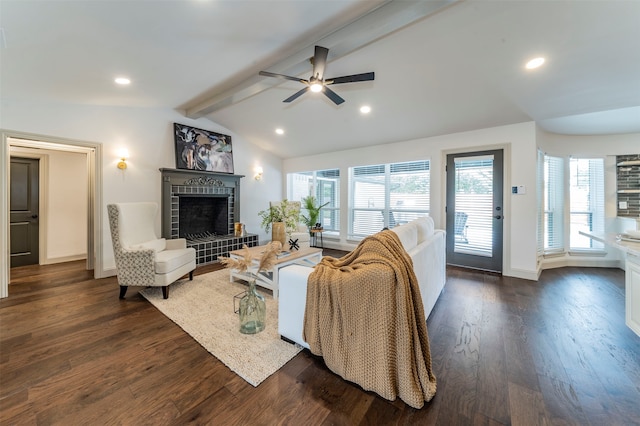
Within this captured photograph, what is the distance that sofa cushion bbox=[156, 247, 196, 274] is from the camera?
9.62 feet

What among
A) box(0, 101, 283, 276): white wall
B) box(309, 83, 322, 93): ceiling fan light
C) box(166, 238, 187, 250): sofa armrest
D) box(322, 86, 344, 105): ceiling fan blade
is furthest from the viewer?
box(166, 238, 187, 250): sofa armrest

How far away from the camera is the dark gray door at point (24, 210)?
14.1 ft

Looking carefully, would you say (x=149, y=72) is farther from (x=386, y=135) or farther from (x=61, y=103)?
(x=386, y=135)

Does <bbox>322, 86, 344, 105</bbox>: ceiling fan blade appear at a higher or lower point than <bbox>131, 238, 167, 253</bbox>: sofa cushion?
higher

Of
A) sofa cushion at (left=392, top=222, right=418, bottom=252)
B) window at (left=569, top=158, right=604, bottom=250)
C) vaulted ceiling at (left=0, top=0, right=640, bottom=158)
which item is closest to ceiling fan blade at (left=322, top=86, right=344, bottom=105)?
vaulted ceiling at (left=0, top=0, right=640, bottom=158)

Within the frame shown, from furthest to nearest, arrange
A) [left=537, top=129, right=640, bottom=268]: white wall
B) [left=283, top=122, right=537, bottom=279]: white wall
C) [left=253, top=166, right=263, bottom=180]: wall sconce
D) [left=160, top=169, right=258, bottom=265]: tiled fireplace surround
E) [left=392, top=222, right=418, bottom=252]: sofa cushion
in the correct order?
[left=253, top=166, right=263, bottom=180]: wall sconce < [left=160, top=169, right=258, bottom=265]: tiled fireplace surround < [left=537, top=129, right=640, bottom=268]: white wall < [left=283, top=122, right=537, bottom=279]: white wall < [left=392, top=222, right=418, bottom=252]: sofa cushion

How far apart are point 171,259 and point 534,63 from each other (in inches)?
180

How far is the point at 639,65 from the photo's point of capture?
2441 mm

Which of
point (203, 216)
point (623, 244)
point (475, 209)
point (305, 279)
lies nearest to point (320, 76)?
point (305, 279)

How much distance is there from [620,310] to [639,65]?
99.4 inches

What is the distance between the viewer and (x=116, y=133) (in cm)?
407

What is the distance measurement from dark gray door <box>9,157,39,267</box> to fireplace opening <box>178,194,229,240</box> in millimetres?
2408

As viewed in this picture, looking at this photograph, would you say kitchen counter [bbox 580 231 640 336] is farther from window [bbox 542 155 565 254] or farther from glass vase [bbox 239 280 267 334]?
glass vase [bbox 239 280 267 334]

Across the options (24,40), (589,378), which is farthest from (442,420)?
(24,40)
